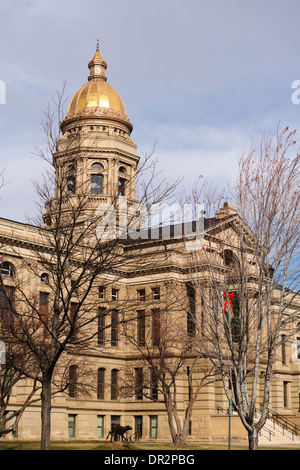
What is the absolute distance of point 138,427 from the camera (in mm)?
60250

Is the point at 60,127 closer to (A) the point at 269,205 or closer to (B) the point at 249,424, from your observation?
(A) the point at 269,205

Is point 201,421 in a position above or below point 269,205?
below

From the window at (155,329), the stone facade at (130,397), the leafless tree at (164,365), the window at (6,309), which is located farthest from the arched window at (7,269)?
the window at (6,309)

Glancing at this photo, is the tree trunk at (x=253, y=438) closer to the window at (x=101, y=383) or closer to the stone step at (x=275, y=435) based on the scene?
the stone step at (x=275, y=435)

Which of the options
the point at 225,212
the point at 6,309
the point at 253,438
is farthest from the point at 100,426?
the point at 6,309

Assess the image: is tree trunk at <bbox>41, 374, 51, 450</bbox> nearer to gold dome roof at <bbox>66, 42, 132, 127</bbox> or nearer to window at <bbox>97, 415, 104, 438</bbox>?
window at <bbox>97, 415, 104, 438</bbox>

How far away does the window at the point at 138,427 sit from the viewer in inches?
2343

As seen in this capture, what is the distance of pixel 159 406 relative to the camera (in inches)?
2338

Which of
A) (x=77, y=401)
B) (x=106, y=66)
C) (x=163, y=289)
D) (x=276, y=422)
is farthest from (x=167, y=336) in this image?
(x=106, y=66)

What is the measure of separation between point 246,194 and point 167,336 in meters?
30.0

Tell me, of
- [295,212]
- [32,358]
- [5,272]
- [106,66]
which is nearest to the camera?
[295,212]

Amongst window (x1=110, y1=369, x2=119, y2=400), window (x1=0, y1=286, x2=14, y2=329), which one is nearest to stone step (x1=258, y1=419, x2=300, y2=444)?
window (x1=110, y1=369, x2=119, y2=400)

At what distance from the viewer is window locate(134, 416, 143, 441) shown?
59500mm

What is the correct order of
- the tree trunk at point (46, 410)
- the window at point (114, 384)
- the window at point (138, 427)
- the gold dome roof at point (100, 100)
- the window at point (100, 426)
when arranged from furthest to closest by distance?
the gold dome roof at point (100, 100), the window at point (114, 384), the window at point (138, 427), the window at point (100, 426), the tree trunk at point (46, 410)
